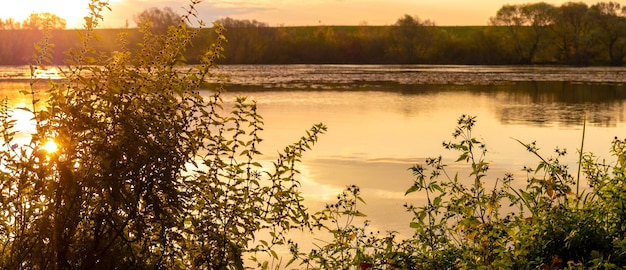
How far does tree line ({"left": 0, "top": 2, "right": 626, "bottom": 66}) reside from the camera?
263ft

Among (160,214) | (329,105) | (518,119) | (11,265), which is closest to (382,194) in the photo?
(160,214)

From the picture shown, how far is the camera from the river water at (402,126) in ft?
36.3

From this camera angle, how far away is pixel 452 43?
88.5 meters

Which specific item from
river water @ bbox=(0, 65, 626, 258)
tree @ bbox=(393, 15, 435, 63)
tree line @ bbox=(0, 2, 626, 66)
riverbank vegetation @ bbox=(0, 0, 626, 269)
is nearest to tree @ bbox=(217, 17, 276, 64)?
tree line @ bbox=(0, 2, 626, 66)

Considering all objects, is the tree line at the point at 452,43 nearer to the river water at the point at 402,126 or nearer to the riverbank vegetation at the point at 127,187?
the river water at the point at 402,126

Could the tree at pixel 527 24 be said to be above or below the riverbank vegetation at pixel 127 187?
above

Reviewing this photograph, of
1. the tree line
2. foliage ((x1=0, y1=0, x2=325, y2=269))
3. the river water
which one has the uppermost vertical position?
the tree line

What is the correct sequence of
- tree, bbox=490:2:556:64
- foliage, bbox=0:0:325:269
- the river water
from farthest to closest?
tree, bbox=490:2:556:64
the river water
foliage, bbox=0:0:325:269

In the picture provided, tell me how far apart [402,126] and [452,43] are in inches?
2841

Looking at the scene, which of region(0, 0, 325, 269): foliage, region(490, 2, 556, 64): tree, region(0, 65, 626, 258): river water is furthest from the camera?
region(490, 2, 556, 64): tree

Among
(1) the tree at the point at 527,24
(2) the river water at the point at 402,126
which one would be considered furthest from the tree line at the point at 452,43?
(2) the river water at the point at 402,126

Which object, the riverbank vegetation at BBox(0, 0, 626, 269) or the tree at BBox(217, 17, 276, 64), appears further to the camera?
the tree at BBox(217, 17, 276, 64)

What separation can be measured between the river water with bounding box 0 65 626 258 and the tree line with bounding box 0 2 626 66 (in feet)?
156

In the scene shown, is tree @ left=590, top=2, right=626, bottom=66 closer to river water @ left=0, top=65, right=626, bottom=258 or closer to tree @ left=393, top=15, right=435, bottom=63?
tree @ left=393, top=15, right=435, bottom=63
